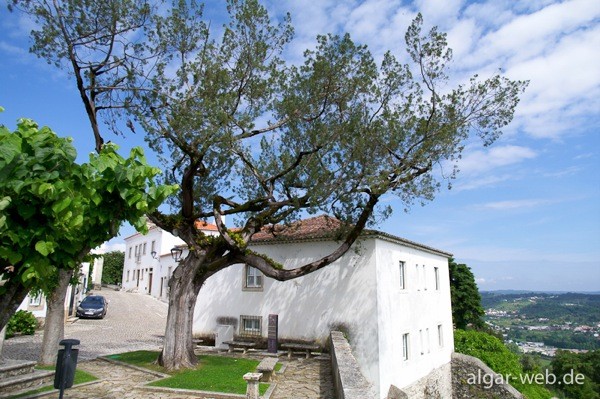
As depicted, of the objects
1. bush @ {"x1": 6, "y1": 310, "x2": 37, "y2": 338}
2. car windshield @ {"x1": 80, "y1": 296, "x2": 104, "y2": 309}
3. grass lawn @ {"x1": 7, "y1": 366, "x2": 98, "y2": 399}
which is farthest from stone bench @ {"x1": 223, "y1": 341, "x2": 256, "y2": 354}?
car windshield @ {"x1": 80, "y1": 296, "x2": 104, "y2": 309}

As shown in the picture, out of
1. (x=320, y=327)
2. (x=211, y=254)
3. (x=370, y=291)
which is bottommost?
(x=320, y=327)

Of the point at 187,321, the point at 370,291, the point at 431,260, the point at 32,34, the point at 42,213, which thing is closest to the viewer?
the point at 42,213

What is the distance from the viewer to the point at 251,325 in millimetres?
17844

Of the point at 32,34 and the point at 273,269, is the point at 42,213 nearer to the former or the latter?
the point at 273,269

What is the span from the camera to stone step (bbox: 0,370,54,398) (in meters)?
8.46

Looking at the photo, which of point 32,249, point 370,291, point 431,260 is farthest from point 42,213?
point 431,260

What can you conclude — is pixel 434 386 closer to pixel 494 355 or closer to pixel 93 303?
pixel 494 355

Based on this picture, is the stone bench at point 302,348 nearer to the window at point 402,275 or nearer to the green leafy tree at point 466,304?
the window at point 402,275

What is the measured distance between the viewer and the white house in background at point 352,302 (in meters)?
15.6

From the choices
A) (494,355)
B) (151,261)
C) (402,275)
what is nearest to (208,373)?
(402,275)

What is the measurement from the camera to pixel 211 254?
41.7ft

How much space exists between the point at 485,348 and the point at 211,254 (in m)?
21.8

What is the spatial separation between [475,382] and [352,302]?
12.1m

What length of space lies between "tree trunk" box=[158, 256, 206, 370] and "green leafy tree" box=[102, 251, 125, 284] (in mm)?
52962
